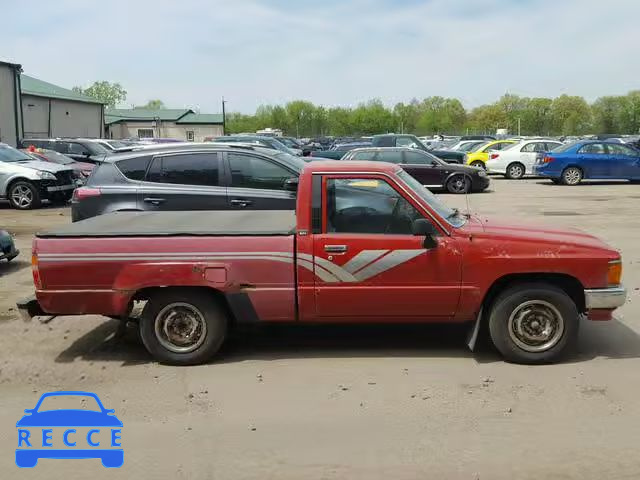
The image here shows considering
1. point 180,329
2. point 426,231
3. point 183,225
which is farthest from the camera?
point 183,225

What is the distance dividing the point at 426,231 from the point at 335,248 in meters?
0.72

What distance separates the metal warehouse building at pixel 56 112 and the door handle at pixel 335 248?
43891 mm

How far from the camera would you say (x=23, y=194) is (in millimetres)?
17266

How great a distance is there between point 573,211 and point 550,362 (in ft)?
36.5

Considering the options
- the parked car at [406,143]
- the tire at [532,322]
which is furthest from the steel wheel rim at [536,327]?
the parked car at [406,143]

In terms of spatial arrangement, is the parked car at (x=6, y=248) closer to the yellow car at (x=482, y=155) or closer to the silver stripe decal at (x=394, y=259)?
the silver stripe decal at (x=394, y=259)

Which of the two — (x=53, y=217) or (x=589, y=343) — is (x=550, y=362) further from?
(x=53, y=217)

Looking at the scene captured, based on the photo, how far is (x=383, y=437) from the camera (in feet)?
13.8

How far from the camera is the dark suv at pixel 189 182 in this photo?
913cm

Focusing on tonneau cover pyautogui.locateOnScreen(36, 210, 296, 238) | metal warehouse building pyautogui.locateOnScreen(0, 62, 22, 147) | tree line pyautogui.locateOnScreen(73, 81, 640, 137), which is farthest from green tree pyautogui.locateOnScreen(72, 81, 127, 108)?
tonneau cover pyautogui.locateOnScreen(36, 210, 296, 238)

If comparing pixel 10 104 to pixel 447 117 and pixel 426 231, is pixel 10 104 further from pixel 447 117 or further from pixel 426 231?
pixel 447 117

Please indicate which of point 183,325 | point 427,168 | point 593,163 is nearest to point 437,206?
point 183,325

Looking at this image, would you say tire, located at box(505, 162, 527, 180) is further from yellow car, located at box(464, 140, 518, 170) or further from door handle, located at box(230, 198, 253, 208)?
door handle, located at box(230, 198, 253, 208)

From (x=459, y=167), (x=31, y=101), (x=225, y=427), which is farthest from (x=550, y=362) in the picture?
(x=31, y=101)
